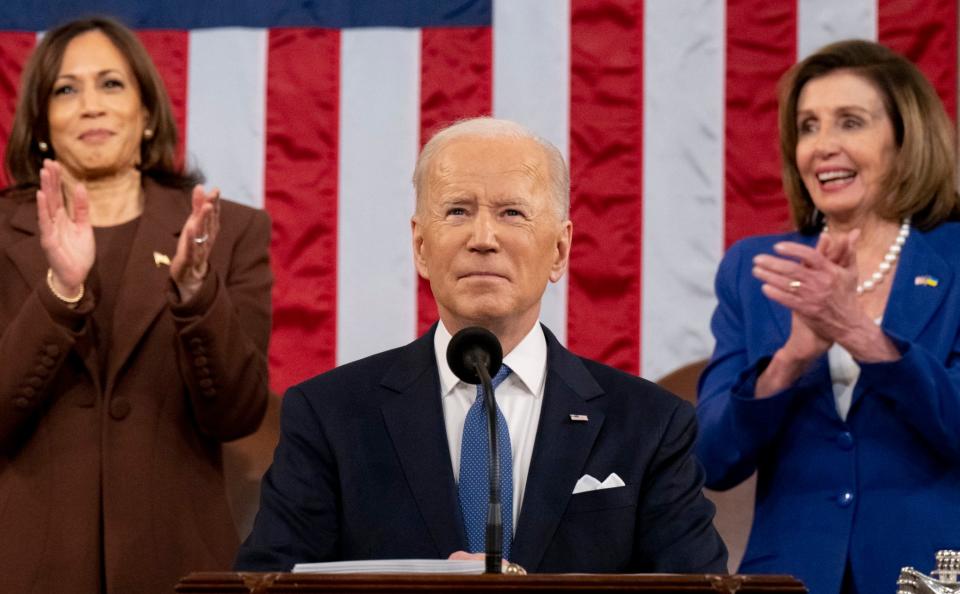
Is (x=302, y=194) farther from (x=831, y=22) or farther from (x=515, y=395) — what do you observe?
(x=515, y=395)

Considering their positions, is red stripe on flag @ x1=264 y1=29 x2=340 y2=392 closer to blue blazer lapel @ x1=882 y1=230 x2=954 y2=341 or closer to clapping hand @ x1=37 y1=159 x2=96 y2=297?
clapping hand @ x1=37 y1=159 x2=96 y2=297

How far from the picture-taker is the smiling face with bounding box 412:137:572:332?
2.43m

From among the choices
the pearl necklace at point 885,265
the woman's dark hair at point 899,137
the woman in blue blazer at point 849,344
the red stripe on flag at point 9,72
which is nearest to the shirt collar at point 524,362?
the woman in blue blazer at point 849,344

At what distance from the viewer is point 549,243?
8.17ft

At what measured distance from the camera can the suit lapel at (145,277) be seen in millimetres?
3043

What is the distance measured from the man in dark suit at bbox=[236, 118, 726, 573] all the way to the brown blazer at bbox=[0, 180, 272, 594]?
0.57 m

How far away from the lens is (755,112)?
4.02 meters

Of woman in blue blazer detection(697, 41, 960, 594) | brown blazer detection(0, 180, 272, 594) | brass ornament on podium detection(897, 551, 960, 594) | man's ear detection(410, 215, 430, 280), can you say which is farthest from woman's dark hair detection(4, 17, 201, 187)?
brass ornament on podium detection(897, 551, 960, 594)

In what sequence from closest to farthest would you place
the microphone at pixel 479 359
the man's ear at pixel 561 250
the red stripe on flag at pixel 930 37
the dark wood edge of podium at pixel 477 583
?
the dark wood edge of podium at pixel 477 583, the microphone at pixel 479 359, the man's ear at pixel 561 250, the red stripe on flag at pixel 930 37

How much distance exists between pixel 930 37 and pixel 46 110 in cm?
222

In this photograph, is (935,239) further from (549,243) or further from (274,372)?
(274,372)

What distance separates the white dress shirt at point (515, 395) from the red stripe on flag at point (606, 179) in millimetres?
1504


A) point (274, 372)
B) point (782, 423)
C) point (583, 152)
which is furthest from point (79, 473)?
point (583, 152)

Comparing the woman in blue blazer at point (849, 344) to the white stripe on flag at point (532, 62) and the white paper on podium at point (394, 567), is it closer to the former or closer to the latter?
the white stripe on flag at point (532, 62)
